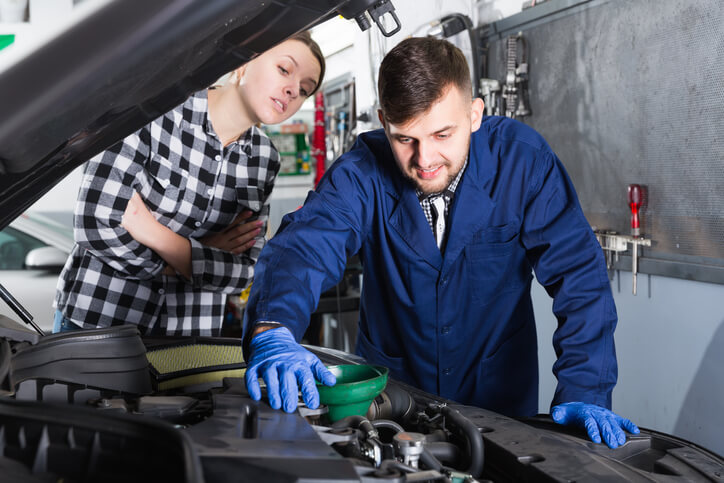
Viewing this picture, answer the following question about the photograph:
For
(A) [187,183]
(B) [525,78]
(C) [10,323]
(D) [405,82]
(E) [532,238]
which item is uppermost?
(B) [525,78]

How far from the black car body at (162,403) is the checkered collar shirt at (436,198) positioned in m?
0.50

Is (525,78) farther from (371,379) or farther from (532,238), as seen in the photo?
(371,379)

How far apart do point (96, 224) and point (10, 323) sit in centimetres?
50

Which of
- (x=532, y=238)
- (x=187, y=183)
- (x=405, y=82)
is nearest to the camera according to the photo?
(x=405, y=82)

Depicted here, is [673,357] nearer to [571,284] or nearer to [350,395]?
[571,284]

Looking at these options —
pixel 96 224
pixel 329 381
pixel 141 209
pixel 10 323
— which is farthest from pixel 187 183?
pixel 329 381

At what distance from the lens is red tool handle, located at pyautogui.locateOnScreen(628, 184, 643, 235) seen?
2.21 meters

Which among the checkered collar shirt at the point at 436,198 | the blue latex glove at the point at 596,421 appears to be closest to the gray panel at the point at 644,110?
the checkered collar shirt at the point at 436,198

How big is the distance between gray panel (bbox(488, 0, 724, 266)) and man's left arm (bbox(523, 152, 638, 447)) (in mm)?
821

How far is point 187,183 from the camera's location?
5.34 ft

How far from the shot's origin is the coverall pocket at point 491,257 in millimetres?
1489

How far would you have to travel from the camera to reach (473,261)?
4.89 feet

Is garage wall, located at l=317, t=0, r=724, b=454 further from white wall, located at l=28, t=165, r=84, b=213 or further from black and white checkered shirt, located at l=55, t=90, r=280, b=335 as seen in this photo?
white wall, located at l=28, t=165, r=84, b=213

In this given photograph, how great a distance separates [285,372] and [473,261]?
667mm
